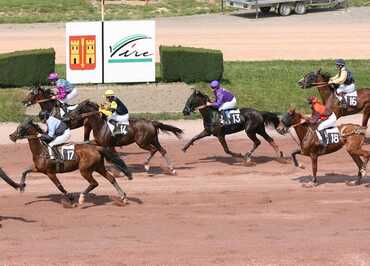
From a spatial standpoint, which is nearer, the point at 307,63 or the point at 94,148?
the point at 94,148

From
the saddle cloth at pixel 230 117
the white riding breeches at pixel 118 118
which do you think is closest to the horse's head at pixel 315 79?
the saddle cloth at pixel 230 117

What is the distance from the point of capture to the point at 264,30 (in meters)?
42.1

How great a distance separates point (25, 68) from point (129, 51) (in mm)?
3576

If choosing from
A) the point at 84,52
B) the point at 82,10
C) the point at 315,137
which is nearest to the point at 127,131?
the point at 315,137

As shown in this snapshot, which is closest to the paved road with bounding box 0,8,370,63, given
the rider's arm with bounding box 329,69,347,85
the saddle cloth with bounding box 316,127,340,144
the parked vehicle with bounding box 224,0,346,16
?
the parked vehicle with bounding box 224,0,346,16

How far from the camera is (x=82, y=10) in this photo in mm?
47156

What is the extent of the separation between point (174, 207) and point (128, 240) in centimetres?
267

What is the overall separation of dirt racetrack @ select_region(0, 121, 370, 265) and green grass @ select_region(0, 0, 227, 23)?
75.3 ft

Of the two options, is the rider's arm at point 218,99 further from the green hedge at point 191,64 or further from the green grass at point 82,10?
the green grass at point 82,10

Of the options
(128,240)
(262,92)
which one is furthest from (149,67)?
(128,240)

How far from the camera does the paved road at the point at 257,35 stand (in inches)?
1462

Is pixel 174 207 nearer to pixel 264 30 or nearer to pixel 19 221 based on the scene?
pixel 19 221

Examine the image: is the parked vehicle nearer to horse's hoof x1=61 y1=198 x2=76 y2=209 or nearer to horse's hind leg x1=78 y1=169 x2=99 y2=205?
horse's hind leg x1=78 y1=169 x2=99 y2=205

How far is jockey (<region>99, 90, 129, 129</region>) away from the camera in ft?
67.3
